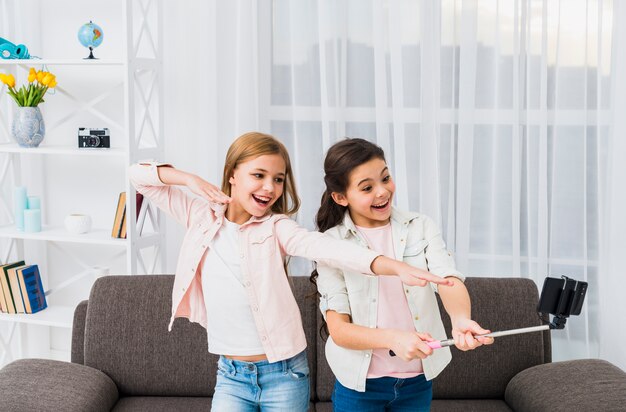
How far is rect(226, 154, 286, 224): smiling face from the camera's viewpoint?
2.07 metres

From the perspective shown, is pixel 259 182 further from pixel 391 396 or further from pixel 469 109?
pixel 469 109

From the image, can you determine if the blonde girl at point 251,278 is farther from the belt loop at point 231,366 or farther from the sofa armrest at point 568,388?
the sofa armrest at point 568,388

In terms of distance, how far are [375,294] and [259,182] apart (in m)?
0.41

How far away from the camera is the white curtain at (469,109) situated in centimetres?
322

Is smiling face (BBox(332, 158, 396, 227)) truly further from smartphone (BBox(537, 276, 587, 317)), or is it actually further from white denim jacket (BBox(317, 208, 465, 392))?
smartphone (BBox(537, 276, 587, 317))

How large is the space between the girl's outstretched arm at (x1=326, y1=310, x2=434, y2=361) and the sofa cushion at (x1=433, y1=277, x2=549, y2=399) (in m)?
0.87

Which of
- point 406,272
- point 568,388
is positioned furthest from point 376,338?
point 568,388

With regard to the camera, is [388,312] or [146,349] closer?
[388,312]

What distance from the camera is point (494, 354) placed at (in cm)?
274

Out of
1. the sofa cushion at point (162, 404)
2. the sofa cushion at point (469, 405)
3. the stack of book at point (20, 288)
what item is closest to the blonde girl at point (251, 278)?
the sofa cushion at point (162, 404)

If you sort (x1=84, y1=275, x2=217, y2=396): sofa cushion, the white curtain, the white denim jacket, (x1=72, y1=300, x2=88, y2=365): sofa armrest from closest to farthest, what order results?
the white denim jacket → (x1=84, y1=275, x2=217, y2=396): sofa cushion → (x1=72, y1=300, x2=88, y2=365): sofa armrest → the white curtain

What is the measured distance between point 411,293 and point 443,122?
1483 millimetres

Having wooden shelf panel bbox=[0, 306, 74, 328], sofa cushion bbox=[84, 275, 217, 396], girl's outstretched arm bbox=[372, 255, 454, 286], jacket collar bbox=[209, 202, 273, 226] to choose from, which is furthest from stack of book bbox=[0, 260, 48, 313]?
girl's outstretched arm bbox=[372, 255, 454, 286]

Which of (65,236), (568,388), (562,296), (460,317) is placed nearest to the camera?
(562,296)
